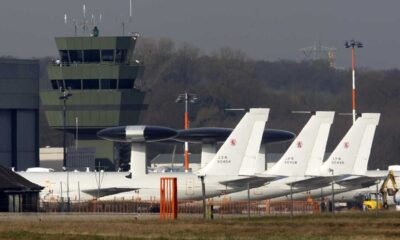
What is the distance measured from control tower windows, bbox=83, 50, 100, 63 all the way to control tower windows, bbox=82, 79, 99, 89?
2.34 metres

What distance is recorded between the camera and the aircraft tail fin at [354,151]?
101625 mm

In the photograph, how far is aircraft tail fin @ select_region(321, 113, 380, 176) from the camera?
101625 millimetres

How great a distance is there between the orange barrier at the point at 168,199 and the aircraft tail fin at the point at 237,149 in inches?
476

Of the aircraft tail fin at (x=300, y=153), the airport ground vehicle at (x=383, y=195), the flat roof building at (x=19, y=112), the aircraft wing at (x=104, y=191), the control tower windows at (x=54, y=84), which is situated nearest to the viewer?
the airport ground vehicle at (x=383, y=195)

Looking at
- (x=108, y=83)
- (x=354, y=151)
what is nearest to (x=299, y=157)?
(x=354, y=151)

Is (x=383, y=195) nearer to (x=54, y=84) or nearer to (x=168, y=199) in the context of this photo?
(x=168, y=199)

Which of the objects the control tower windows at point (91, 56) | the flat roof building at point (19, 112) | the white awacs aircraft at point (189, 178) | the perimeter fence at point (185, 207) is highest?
the control tower windows at point (91, 56)

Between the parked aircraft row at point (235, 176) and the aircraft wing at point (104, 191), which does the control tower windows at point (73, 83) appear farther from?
the aircraft wing at point (104, 191)

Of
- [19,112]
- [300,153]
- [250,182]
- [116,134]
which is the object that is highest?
[19,112]

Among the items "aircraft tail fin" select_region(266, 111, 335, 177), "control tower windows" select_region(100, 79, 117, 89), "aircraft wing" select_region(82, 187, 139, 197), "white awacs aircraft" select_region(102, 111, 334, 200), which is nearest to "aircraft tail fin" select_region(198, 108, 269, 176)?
"white awacs aircraft" select_region(102, 111, 334, 200)

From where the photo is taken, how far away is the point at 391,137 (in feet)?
480

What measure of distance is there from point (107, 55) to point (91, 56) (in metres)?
1.89

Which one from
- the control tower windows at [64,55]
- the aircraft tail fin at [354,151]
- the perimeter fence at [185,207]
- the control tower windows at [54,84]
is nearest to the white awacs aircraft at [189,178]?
the perimeter fence at [185,207]

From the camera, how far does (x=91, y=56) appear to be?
153125mm
